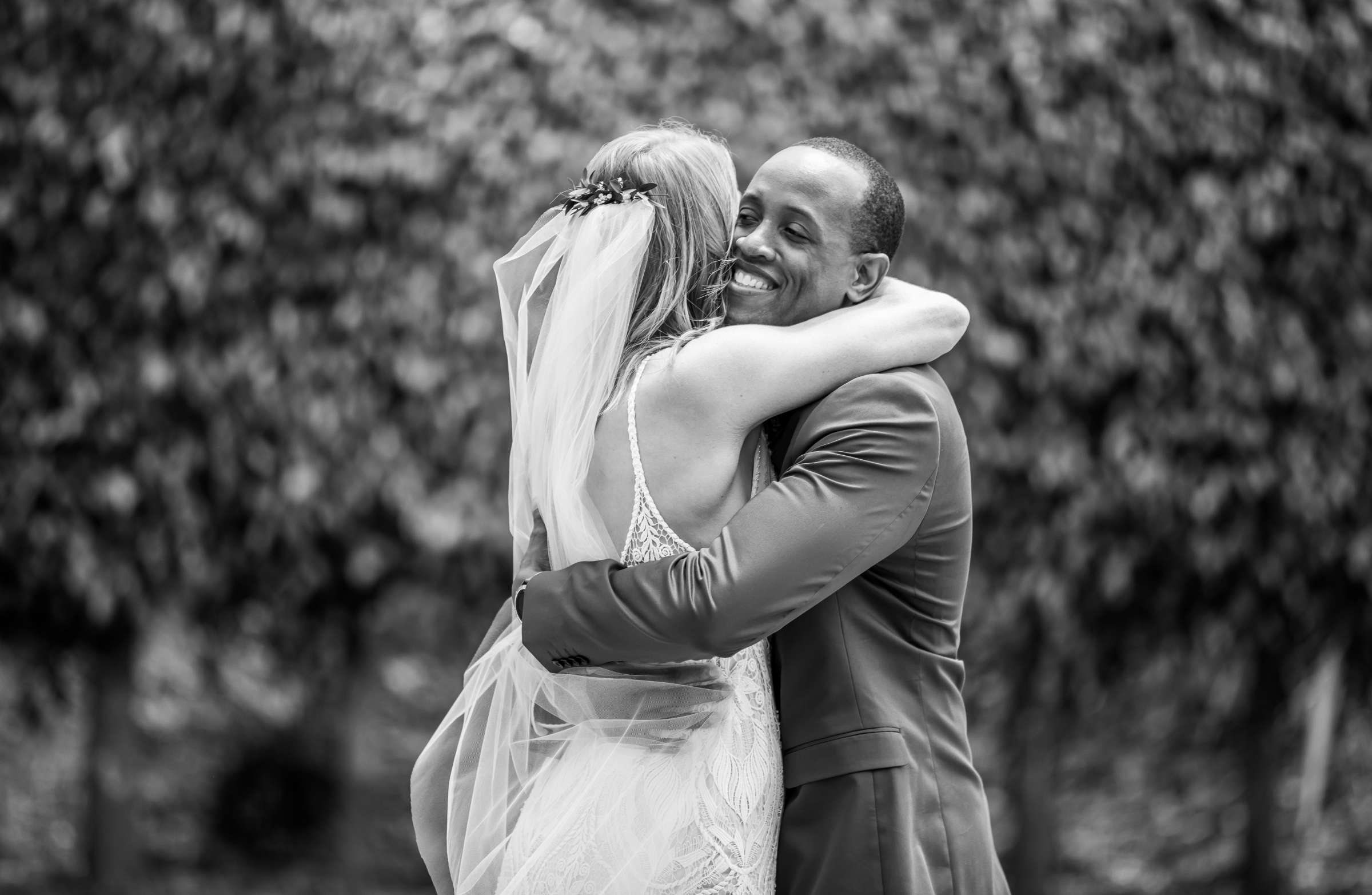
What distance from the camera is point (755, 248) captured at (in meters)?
2.09

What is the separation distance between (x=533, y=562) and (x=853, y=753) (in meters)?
0.58

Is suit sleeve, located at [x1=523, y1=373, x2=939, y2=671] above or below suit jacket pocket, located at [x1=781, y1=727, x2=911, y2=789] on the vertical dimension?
above

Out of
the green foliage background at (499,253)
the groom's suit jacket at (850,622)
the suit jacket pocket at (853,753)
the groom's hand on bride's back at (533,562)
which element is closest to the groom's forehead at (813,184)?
the groom's suit jacket at (850,622)

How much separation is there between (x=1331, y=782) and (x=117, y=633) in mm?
4249

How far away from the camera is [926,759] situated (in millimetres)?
2045

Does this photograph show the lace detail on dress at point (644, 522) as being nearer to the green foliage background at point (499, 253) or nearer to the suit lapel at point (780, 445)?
the suit lapel at point (780, 445)

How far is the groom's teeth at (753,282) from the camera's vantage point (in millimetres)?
2102

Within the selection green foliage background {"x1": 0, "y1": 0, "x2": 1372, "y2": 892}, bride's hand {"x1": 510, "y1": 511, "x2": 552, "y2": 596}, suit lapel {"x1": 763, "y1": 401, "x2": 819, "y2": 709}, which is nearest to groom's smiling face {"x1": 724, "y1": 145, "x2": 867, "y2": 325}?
suit lapel {"x1": 763, "y1": 401, "x2": 819, "y2": 709}

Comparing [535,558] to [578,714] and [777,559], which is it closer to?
[578,714]

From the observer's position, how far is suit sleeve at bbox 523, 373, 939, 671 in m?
1.85

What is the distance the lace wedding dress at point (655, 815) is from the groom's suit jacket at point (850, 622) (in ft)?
0.18

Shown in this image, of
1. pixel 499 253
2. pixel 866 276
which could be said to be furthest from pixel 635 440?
pixel 499 253

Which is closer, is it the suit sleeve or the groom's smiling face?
the suit sleeve

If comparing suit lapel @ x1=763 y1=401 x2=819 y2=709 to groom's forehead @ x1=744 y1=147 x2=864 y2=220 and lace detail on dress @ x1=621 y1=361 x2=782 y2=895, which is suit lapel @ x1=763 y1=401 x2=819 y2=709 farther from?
groom's forehead @ x1=744 y1=147 x2=864 y2=220
